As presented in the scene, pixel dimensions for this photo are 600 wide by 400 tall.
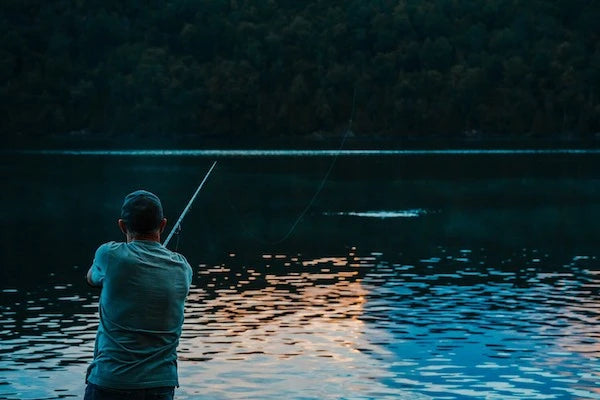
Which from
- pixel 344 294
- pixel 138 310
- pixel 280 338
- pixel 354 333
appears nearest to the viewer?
pixel 138 310

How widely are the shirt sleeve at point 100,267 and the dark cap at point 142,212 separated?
0.22 metres

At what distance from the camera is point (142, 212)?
8.46 m

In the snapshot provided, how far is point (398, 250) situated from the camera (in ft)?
156

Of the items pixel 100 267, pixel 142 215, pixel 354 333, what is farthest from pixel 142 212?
pixel 354 333

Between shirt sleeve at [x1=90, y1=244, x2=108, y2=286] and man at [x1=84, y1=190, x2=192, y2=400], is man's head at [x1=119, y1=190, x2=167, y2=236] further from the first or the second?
shirt sleeve at [x1=90, y1=244, x2=108, y2=286]

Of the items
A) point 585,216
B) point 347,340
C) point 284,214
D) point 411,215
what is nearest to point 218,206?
point 284,214

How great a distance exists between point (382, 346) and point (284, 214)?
42.4m

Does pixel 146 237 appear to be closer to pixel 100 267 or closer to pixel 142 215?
pixel 142 215

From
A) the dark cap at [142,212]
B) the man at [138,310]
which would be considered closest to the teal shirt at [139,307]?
→ the man at [138,310]

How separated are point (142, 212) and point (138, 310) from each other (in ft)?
1.96

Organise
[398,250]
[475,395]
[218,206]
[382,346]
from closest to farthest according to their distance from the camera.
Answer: [475,395]
[382,346]
[398,250]
[218,206]

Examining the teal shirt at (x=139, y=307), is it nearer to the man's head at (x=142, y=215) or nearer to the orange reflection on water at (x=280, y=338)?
the man's head at (x=142, y=215)

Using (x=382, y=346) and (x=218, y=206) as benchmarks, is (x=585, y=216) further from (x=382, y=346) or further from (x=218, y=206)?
(x=382, y=346)

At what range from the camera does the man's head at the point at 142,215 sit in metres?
8.41
